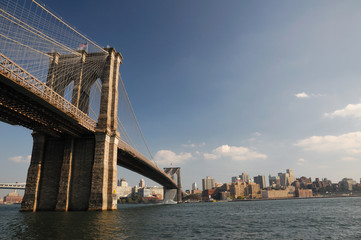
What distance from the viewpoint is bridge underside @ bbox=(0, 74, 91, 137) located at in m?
25.3

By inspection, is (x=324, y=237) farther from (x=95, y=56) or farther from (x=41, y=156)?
(x=95, y=56)

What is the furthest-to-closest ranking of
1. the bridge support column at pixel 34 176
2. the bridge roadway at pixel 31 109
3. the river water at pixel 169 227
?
1. the bridge support column at pixel 34 176
2. the bridge roadway at pixel 31 109
3. the river water at pixel 169 227

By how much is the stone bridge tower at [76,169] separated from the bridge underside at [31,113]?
2575mm

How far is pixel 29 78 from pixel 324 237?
97.7 feet

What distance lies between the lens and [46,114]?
102 feet

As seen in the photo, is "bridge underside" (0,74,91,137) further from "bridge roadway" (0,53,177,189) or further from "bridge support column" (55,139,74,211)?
"bridge support column" (55,139,74,211)

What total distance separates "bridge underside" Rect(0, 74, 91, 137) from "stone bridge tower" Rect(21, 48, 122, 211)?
2575 millimetres

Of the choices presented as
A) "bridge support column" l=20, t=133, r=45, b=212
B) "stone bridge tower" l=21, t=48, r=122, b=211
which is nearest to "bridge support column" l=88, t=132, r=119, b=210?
"stone bridge tower" l=21, t=48, r=122, b=211

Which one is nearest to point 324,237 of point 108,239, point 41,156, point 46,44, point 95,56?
point 108,239

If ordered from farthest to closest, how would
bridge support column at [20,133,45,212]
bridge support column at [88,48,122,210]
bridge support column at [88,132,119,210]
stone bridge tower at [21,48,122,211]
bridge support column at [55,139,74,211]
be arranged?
bridge support column at [20,133,45,212] < stone bridge tower at [21,48,122,211] < bridge support column at [55,139,74,211] < bridge support column at [88,48,122,210] < bridge support column at [88,132,119,210]

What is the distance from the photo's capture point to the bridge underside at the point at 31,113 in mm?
25297

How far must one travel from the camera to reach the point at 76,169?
39.5m

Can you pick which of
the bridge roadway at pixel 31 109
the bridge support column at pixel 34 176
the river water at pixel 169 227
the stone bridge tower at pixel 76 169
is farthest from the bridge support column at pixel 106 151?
the bridge support column at pixel 34 176

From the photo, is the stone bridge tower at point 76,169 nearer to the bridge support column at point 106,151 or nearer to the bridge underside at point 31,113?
the bridge support column at point 106,151
